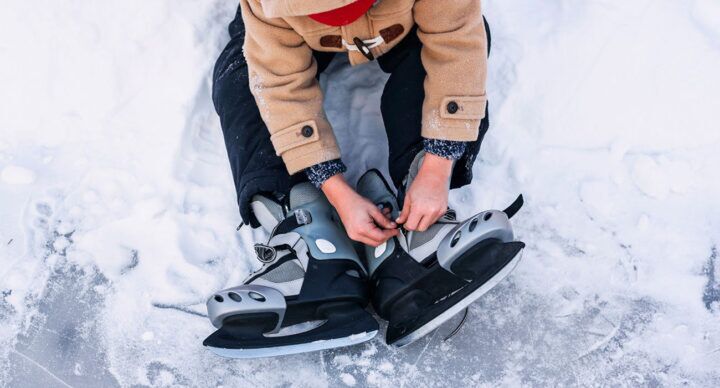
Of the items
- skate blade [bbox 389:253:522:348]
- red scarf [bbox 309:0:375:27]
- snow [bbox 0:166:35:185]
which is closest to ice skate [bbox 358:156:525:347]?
skate blade [bbox 389:253:522:348]

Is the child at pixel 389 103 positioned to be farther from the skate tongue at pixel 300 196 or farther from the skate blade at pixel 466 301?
the skate blade at pixel 466 301

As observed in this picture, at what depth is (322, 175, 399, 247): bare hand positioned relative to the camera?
1.04 m

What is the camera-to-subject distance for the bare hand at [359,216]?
1.04m

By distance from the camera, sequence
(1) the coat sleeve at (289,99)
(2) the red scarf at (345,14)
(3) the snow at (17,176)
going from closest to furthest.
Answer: (2) the red scarf at (345,14)
(1) the coat sleeve at (289,99)
(3) the snow at (17,176)

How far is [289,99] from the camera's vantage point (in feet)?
3.43

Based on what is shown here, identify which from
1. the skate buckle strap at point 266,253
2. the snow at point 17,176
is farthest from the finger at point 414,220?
the snow at point 17,176

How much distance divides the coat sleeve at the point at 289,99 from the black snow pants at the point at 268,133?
0.18ft

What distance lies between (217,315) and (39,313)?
0.36m

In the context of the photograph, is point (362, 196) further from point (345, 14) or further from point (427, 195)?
point (345, 14)

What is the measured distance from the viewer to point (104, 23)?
4.43 feet

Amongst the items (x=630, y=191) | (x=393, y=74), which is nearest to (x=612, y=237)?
(x=630, y=191)

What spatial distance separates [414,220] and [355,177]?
0.26 m

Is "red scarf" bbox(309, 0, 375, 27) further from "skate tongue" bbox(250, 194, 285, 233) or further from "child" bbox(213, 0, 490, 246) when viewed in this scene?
"skate tongue" bbox(250, 194, 285, 233)

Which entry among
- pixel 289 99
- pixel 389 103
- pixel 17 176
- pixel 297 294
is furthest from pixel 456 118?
pixel 17 176
